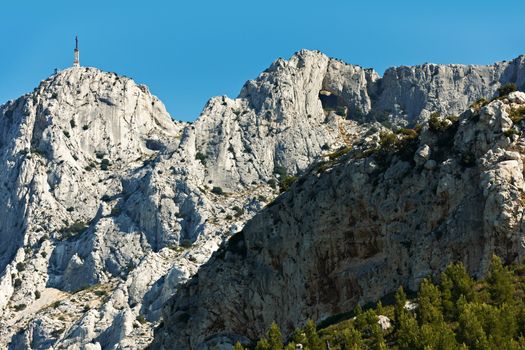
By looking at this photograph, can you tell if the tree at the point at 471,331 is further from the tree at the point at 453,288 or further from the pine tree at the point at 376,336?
the pine tree at the point at 376,336

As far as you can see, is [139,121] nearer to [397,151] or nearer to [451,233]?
[397,151]

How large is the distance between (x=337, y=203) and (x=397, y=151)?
529 cm

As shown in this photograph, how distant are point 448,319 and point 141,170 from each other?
9391 cm

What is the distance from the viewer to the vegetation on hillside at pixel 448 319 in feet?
172

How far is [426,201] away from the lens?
64125 millimetres

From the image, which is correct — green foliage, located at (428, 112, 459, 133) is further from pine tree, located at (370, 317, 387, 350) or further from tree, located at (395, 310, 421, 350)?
pine tree, located at (370, 317, 387, 350)

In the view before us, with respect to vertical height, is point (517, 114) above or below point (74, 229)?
below

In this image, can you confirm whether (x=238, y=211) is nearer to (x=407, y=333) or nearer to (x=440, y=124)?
(x=440, y=124)

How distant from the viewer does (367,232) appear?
68188 mm

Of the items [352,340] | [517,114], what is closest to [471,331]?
[352,340]

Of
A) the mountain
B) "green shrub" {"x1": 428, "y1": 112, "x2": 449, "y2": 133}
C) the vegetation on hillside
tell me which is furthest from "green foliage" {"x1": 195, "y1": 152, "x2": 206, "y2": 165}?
the vegetation on hillside

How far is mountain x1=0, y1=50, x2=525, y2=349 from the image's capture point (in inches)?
4833

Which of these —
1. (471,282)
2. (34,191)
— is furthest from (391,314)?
(34,191)

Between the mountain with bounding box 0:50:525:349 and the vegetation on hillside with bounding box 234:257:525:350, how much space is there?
29.5 metres
